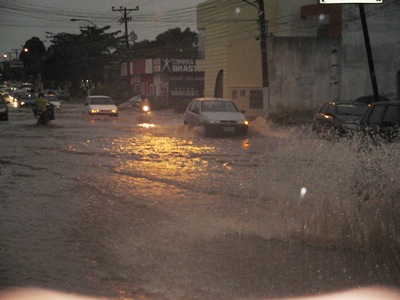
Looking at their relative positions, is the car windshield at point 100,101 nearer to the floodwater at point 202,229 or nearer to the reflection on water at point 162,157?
the reflection on water at point 162,157

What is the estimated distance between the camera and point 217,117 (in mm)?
22938

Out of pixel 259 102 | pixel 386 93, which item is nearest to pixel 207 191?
pixel 386 93

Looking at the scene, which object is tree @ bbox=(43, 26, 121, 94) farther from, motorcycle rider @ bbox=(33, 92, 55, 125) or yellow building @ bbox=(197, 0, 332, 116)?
motorcycle rider @ bbox=(33, 92, 55, 125)

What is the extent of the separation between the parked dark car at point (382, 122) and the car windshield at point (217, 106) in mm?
12221

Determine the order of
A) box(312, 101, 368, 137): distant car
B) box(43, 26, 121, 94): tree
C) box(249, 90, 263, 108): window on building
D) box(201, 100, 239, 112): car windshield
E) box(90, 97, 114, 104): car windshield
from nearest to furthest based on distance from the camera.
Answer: box(312, 101, 368, 137): distant car < box(201, 100, 239, 112): car windshield < box(90, 97, 114, 104): car windshield < box(249, 90, 263, 108): window on building < box(43, 26, 121, 94): tree

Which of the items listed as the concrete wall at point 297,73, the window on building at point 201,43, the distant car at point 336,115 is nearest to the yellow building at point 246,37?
the window on building at point 201,43

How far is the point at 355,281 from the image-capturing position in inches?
234

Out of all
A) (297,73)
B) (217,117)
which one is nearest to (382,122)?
(217,117)

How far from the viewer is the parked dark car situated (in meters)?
10.5

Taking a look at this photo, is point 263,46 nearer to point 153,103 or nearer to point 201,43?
point 201,43

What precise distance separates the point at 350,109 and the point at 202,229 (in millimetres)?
13479

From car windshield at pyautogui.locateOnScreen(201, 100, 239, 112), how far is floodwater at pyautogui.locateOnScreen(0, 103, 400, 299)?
374 inches

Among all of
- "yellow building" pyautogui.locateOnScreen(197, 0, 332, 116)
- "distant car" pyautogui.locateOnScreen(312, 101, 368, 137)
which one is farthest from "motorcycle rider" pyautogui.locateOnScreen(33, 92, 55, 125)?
"yellow building" pyautogui.locateOnScreen(197, 0, 332, 116)

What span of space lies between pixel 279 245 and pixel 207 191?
4.05m
